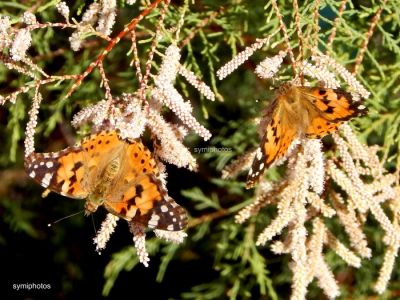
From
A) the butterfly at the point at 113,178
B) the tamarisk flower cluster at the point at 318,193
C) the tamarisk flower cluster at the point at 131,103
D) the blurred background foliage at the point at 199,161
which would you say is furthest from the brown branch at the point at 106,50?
the blurred background foliage at the point at 199,161

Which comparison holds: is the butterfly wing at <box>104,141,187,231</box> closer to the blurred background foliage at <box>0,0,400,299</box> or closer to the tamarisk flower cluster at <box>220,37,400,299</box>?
the tamarisk flower cluster at <box>220,37,400,299</box>

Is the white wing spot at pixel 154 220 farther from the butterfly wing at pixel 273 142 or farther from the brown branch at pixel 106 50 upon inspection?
the brown branch at pixel 106 50

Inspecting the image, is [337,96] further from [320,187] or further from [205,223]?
[205,223]

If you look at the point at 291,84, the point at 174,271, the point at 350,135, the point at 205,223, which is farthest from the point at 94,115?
the point at 174,271

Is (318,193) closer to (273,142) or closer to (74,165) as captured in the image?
(273,142)

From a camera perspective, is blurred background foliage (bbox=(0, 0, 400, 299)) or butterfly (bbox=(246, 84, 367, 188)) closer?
butterfly (bbox=(246, 84, 367, 188))

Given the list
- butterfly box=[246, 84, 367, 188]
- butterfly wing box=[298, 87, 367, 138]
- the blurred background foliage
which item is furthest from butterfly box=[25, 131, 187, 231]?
the blurred background foliage
